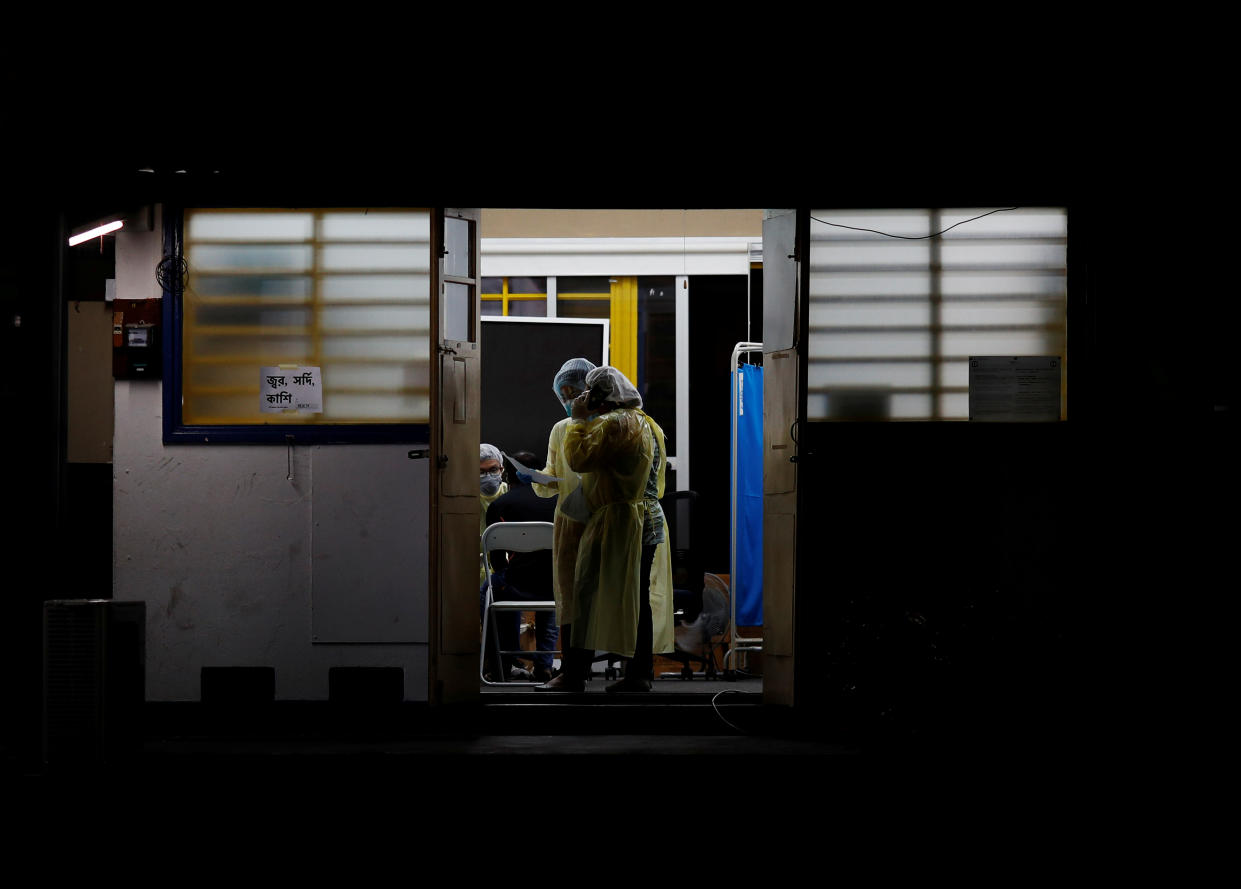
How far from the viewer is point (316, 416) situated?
17.8 ft

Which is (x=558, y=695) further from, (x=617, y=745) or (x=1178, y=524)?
(x=1178, y=524)

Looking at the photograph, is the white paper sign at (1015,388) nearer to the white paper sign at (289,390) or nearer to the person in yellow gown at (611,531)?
the person in yellow gown at (611,531)

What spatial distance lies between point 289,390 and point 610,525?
165 cm

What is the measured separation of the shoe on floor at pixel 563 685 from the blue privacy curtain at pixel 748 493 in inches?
45.5

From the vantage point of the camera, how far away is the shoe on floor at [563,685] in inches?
217

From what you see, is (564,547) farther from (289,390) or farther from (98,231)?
(98,231)

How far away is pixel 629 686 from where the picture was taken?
5555 mm

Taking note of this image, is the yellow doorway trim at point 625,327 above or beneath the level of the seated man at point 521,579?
above

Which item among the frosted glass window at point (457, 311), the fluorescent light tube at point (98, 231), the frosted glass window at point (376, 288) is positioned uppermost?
the fluorescent light tube at point (98, 231)

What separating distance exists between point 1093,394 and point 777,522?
155 centimetres

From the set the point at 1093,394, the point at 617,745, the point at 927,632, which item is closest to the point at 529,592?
the point at 617,745

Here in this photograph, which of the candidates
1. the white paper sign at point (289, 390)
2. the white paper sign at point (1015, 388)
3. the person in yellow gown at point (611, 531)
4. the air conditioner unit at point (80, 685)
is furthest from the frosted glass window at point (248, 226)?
the white paper sign at point (1015, 388)

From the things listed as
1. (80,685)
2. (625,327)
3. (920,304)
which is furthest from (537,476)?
(80,685)

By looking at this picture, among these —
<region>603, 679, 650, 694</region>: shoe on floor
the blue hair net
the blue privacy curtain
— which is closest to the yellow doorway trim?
the blue privacy curtain
